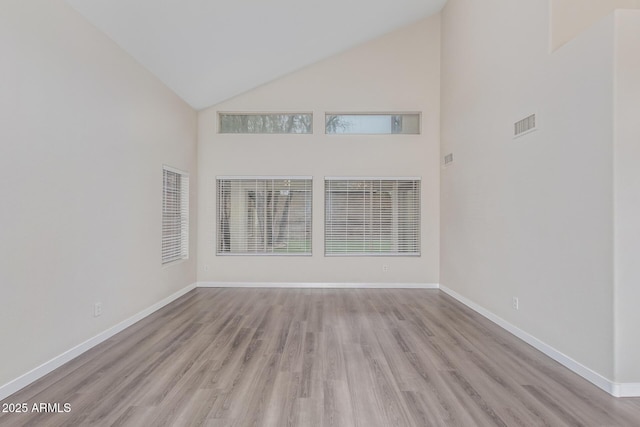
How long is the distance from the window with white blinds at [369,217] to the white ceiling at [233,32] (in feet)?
7.56

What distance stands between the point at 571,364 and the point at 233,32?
16.2 ft

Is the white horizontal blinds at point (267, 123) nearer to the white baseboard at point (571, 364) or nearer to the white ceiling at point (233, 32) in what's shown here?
the white ceiling at point (233, 32)

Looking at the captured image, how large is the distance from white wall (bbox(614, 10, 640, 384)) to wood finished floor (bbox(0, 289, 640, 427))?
366mm

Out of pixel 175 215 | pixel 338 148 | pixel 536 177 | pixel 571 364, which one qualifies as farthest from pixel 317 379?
pixel 338 148

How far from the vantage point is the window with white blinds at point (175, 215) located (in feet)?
15.3

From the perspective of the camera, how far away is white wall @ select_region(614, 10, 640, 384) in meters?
2.25

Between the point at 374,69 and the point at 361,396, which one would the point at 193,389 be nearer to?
the point at 361,396

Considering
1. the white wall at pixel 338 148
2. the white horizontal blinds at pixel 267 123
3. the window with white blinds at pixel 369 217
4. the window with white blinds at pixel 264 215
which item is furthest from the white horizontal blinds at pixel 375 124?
the window with white blinds at pixel 264 215

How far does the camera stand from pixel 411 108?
5.72 metres

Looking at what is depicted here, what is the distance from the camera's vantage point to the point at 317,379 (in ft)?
8.07

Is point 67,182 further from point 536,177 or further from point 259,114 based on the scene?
point 536,177

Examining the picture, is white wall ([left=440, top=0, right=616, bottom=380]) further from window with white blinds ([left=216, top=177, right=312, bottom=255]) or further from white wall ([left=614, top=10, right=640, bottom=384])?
window with white blinds ([left=216, top=177, right=312, bottom=255])

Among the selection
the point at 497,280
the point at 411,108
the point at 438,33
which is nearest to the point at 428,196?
the point at 411,108

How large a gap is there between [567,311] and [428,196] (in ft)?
10.7
